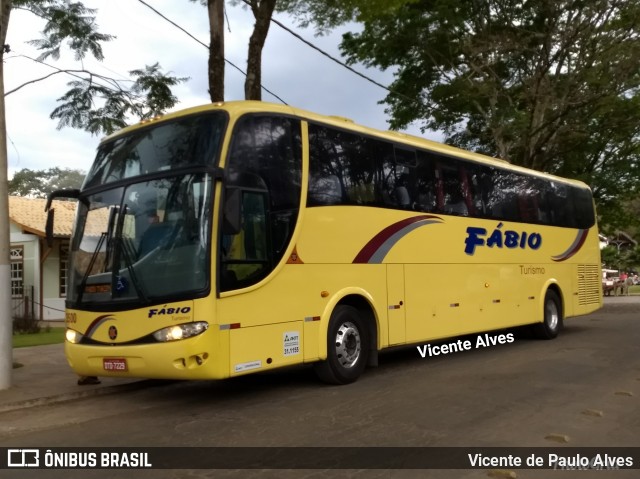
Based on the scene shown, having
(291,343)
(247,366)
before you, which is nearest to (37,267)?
(291,343)

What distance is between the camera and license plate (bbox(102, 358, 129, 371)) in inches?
282

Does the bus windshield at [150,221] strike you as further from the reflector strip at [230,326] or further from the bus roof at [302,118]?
the reflector strip at [230,326]

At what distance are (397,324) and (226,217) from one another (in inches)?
149

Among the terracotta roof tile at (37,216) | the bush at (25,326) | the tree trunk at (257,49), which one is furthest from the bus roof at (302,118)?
the terracotta roof tile at (37,216)

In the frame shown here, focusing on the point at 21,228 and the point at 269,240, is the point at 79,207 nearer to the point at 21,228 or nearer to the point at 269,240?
the point at 269,240

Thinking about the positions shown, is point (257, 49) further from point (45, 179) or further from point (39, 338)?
point (45, 179)

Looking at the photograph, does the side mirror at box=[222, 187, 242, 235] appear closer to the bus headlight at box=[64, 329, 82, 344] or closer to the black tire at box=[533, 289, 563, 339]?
the bus headlight at box=[64, 329, 82, 344]

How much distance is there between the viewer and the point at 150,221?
7277 mm

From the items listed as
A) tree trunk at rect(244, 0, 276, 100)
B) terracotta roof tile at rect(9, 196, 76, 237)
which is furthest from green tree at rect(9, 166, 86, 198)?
tree trunk at rect(244, 0, 276, 100)

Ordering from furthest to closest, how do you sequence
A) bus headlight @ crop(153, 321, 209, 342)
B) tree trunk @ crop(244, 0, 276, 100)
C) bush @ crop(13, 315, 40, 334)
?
bush @ crop(13, 315, 40, 334) < tree trunk @ crop(244, 0, 276, 100) < bus headlight @ crop(153, 321, 209, 342)

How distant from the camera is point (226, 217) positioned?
6.98 meters

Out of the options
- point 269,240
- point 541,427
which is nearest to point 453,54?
point 269,240

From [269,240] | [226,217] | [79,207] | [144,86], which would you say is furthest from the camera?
[144,86]

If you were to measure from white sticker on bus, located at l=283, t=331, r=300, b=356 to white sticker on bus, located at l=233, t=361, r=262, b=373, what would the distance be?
0.49 m
